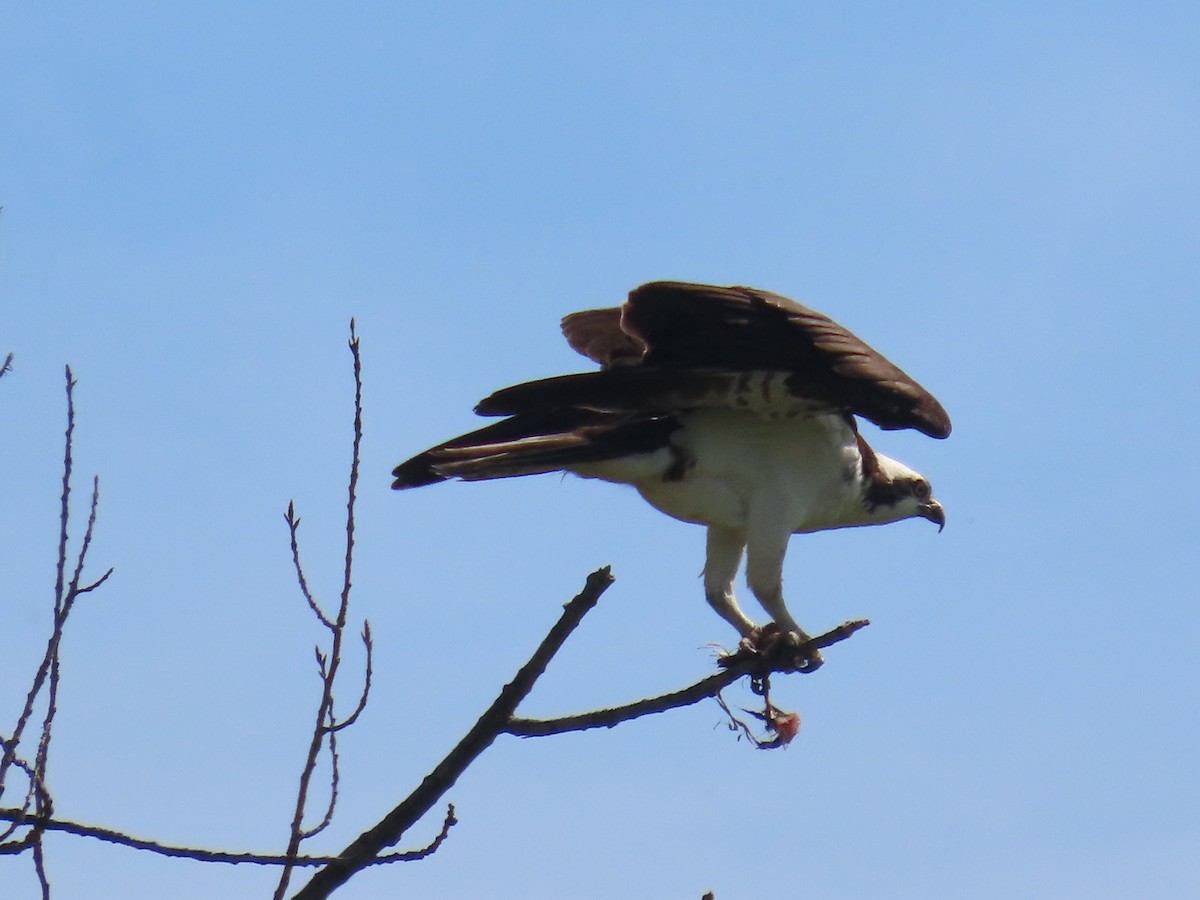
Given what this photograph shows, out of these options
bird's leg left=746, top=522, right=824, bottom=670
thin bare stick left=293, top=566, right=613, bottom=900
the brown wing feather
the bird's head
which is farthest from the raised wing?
thin bare stick left=293, top=566, right=613, bottom=900

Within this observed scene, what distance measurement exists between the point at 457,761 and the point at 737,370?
247 centimetres

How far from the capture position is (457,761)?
157 inches

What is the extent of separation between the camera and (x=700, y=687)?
461 cm

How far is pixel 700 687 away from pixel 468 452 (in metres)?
1.62

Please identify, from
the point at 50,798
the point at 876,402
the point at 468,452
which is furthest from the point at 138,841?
the point at 876,402

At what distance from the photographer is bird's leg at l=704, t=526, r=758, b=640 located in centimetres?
685

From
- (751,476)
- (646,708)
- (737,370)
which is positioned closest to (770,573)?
(751,476)

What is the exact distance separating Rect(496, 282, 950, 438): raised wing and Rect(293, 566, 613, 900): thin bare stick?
72.1 inches

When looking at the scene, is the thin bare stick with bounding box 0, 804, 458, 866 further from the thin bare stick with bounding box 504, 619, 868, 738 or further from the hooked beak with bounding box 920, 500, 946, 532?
the hooked beak with bounding box 920, 500, 946, 532

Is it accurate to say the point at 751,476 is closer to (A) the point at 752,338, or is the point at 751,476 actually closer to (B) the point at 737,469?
(B) the point at 737,469

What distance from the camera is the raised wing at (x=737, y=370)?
5.86 metres

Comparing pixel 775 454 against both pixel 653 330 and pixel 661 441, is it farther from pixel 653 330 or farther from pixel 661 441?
pixel 653 330

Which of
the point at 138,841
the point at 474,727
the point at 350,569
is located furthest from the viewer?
the point at 474,727

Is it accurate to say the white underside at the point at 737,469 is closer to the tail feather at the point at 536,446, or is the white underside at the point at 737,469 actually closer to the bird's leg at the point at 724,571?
the tail feather at the point at 536,446
